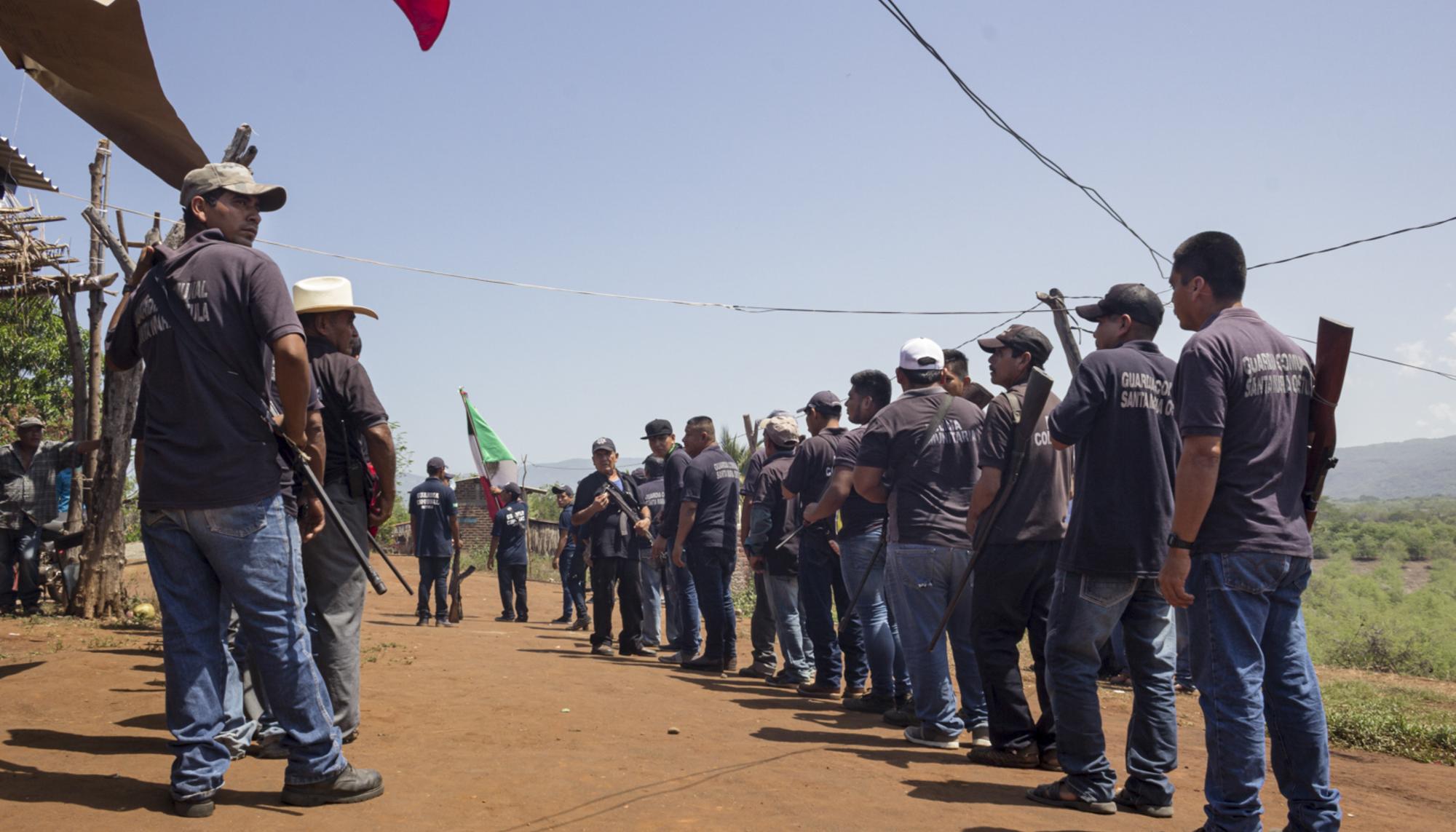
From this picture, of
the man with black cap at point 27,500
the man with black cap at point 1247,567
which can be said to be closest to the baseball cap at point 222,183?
the man with black cap at point 1247,567

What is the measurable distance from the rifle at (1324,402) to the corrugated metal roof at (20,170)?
788 cm

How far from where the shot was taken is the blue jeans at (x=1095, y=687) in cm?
448

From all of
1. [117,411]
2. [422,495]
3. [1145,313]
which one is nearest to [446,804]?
[1145,313]

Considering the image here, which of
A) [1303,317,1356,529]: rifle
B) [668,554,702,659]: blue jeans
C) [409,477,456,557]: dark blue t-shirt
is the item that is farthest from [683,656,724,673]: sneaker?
[1303,317,1356,529]: rifle

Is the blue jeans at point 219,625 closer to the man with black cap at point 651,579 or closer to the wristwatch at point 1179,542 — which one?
the wristwatch at point 1179,542

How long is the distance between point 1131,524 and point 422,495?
11003 mm

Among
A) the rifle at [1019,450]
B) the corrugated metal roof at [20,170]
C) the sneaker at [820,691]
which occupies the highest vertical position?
the corrugated metal roof at [20,170]

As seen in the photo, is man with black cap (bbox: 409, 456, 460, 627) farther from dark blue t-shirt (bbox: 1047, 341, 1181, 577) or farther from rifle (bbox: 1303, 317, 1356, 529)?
rifle (bbox: 1303, 317, 1356, 529)

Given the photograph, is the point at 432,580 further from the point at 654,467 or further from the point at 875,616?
the point at 875,616

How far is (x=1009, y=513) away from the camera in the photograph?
544 cm

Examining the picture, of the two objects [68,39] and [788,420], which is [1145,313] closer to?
[788,420]

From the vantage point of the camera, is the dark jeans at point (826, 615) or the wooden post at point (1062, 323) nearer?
the dark jeans at point (826, 615)

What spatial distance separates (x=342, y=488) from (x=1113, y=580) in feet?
11.1

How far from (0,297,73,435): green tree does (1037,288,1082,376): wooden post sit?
17.8 meters
